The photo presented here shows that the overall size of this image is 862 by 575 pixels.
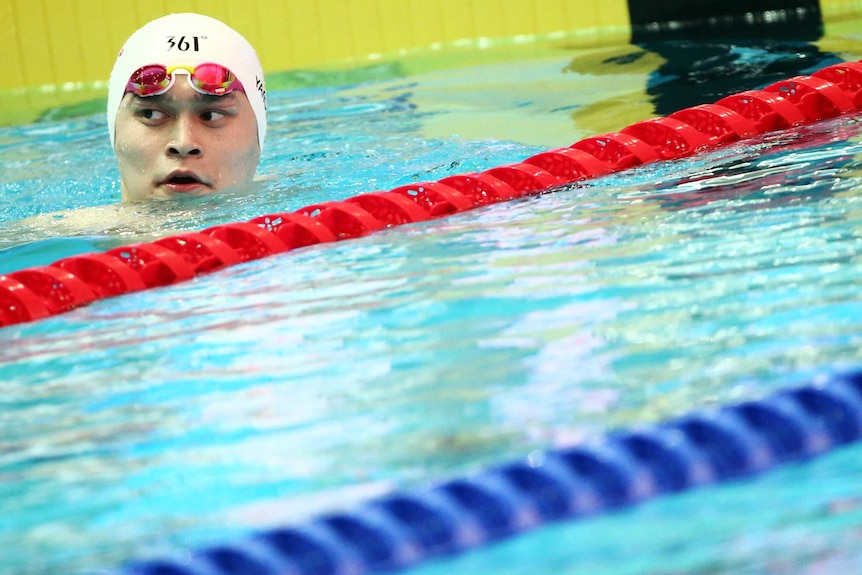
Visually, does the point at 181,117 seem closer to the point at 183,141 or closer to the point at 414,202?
Answer: the point at 183,141

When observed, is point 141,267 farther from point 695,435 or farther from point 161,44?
point 695,435

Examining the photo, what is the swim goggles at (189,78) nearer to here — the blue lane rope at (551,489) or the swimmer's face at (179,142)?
the swimmer's face at (179,142)

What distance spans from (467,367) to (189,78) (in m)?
2.36

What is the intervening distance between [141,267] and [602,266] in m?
1.19

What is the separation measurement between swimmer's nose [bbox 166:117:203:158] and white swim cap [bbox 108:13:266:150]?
8.4 inches

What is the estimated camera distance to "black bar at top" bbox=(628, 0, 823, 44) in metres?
7.23

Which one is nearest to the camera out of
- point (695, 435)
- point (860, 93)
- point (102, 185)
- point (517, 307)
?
point (695, 435)

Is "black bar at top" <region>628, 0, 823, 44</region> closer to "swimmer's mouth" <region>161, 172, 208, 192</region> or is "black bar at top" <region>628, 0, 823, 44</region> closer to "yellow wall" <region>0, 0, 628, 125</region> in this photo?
"yellow wall" <region>0, 0, 628, 125</region>

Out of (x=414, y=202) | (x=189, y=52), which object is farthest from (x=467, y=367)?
(x=189, y=52)

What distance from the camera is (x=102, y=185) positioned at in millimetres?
5020

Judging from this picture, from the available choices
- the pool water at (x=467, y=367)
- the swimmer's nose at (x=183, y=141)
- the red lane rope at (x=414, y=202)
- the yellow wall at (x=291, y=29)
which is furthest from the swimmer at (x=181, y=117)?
the yellow wall at (x=291, y=29)

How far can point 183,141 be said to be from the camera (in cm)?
370

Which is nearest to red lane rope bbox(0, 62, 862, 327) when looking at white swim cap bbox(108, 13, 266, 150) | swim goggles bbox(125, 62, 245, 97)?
swim goggles bbox(125, 62, 245, 97)

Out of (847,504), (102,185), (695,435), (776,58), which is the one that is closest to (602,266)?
(695,435)
